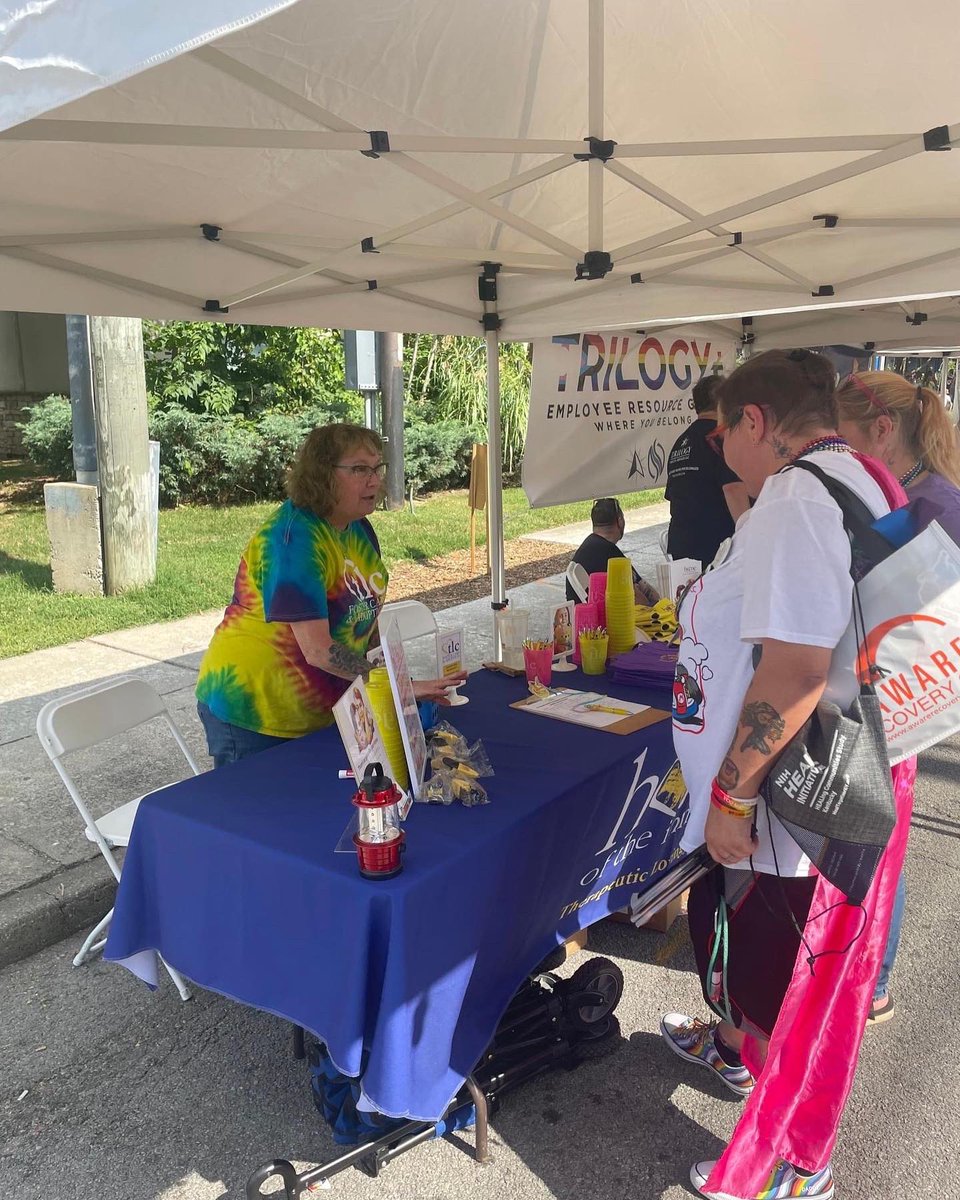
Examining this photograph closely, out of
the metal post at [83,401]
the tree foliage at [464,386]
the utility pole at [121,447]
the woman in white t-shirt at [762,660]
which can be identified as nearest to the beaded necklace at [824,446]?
the woman in white t-shirt at [762,660]

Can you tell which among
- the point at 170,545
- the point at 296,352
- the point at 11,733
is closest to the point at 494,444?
the point at 11,733

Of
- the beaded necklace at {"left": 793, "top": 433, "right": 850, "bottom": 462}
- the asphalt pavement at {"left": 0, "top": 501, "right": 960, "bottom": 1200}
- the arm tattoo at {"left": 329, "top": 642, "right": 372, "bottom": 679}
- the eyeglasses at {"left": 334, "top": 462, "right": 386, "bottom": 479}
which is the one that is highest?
the beaded necklace at {"left": 793, "top": 433, "right": 850, "bottom": 462}

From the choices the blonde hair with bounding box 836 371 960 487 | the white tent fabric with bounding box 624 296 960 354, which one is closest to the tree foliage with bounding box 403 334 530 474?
the white tent fabric with bounding box 624 296 960 354

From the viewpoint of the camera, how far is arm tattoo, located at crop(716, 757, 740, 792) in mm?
1728

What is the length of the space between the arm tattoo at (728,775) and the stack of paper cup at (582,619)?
1515 mm

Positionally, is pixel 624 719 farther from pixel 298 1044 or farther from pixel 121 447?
pixel 121 447

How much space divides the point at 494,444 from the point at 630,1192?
3759 mm

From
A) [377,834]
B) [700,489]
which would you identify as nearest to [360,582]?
[377,834]

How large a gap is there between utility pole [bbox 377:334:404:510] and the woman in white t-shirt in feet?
30.5

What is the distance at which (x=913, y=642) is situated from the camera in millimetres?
1639

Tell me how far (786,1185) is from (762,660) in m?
1.17

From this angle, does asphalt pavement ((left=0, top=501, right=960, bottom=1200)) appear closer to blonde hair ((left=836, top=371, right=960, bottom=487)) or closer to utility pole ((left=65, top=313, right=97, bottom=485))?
blonde hair ((left=836, top=371, right=960, bottom=487))

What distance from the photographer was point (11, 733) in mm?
4789

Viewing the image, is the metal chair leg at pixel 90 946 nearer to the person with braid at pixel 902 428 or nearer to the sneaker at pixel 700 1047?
the sneaker at pixel 700 1047
